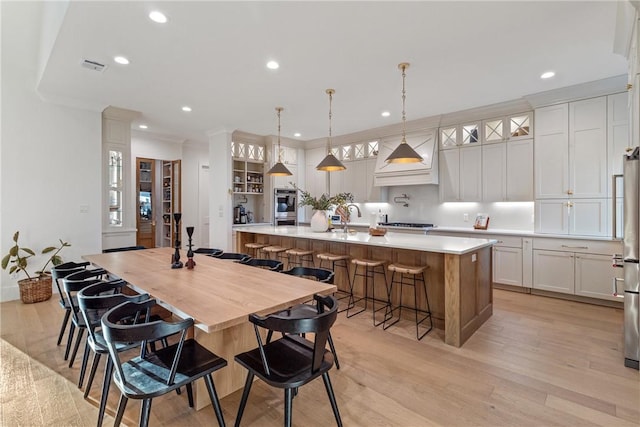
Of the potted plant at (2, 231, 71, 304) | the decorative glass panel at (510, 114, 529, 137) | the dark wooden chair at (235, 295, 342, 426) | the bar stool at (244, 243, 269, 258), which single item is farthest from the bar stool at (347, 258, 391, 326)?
the potted plant at (2, 231, 71, 304)

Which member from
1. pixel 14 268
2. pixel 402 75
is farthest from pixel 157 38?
pixel 14 268

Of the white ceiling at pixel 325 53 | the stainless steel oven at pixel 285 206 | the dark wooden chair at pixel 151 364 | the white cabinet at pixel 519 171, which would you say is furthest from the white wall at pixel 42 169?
the white cabinet at pixel 519 171

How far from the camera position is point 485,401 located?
2051 millimetres

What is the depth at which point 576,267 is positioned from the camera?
4.01 meters

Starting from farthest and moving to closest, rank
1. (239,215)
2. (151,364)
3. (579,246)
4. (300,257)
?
(239,215) → (300,257) → (579,246) → (151,364)

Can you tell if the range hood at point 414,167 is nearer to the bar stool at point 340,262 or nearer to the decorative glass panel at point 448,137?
the decorative glass panel at point 448,137

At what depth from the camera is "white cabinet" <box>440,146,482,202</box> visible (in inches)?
199

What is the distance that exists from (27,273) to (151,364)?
4.07m

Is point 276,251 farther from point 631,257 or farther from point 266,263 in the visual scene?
point 631,257

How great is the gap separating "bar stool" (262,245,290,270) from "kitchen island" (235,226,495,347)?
0.54 meters

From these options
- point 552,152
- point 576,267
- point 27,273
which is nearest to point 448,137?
point 552,152

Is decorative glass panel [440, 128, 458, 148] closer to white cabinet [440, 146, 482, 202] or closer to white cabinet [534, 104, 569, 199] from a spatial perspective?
white cabinet [440, 146, 482, 202]

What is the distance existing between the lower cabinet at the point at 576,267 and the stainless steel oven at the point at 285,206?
4754 mm

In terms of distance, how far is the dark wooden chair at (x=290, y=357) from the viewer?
Answer: 4.81 feet
